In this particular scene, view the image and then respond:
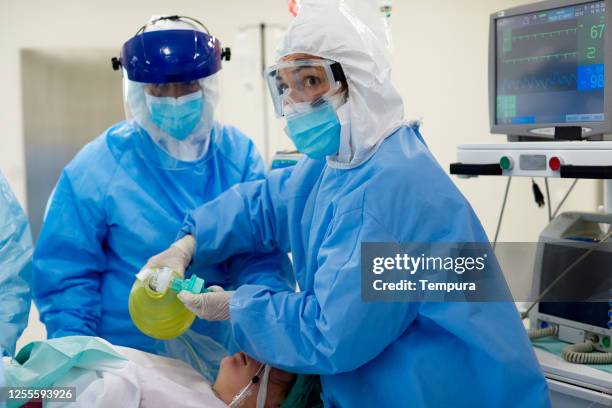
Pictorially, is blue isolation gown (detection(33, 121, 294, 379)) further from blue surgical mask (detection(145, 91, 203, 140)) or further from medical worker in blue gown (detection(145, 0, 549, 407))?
medical worker in blue gown (detection(145, 0, 549, 407))

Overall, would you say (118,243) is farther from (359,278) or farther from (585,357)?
(585,357)

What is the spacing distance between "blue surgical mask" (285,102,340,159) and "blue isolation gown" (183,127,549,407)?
8cm

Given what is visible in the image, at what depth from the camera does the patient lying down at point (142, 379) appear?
4.33ft

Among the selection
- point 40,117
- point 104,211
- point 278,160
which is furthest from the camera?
point 40,117

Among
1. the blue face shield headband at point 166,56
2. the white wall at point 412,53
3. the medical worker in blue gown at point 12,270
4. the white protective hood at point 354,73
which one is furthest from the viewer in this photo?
the white wall at point 412,53

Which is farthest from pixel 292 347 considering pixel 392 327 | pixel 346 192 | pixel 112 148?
pixel 112 148

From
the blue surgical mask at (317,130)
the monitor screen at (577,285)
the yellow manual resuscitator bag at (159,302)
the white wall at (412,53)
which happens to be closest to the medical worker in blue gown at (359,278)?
the blue surgical mask at (317,130)

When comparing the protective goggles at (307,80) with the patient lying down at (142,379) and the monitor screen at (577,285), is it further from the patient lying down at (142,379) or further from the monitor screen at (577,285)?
the monitor screen at (577,285)

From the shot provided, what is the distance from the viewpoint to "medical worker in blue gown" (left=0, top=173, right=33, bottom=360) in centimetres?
153

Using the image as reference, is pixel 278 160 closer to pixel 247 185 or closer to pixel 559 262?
pixel 247 185

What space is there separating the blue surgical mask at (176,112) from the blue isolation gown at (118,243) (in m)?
0.09

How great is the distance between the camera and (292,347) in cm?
135

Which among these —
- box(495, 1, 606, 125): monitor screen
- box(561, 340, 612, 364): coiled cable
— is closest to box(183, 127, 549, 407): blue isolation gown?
box(561, 340, 612, 364): coiled cable

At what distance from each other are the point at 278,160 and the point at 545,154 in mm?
825
